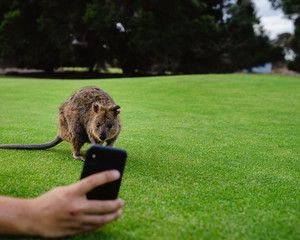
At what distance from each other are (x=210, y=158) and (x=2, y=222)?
209cm

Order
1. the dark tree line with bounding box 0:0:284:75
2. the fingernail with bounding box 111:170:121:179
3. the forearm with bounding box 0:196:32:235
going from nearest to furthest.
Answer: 1. the forearm with bounding box 0:196:32:235
2. the fingernail with bounding box 111:170:121:179
3. the dark tree line with bounding box 0:0:284:75

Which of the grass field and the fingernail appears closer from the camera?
the fingernail

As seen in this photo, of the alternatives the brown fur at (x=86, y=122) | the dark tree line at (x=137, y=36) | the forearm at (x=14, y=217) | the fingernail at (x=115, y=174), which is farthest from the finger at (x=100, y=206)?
the dark tree line at (x=137, y=36)

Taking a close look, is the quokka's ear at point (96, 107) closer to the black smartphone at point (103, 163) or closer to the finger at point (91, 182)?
the black smartphone at point (103, 163)

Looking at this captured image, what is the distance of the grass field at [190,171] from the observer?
1.61m

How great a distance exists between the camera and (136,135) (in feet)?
12.8

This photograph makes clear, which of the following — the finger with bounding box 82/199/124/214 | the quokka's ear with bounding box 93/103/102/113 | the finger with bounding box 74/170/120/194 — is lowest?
the finger with bounding box 82/199/124/214

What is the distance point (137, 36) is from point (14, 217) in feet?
66.6

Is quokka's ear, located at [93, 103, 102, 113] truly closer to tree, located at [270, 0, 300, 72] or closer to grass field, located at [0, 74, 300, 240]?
grass field, located at [0, 74, 300, 240]

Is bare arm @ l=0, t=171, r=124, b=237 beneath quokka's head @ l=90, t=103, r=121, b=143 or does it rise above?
beneath

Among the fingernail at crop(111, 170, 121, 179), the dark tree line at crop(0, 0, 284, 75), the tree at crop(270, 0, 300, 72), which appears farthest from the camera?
the tree at crop(270, 0, 300, 72)

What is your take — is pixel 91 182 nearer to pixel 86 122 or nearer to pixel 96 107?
pixel 96 107

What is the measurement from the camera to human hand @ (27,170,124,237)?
1.33 metres

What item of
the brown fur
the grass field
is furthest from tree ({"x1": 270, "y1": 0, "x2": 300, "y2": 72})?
the brown fur
